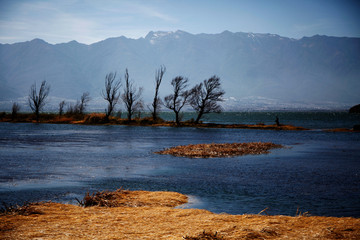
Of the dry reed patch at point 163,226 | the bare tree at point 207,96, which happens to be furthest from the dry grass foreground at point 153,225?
the bare tree at point 207,96

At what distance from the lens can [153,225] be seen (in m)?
9.59

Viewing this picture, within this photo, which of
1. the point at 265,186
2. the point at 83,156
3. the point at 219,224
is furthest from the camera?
the point at 83,156

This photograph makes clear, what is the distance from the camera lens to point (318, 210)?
12898 millimetres

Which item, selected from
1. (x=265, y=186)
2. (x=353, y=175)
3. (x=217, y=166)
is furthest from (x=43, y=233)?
(x=353, y=175)

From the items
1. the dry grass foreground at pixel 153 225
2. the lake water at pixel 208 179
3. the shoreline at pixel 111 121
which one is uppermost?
the shoreline at pixel 111 121

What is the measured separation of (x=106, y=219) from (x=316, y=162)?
20.9 m

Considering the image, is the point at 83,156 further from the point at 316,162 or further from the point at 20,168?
the point at 316,162

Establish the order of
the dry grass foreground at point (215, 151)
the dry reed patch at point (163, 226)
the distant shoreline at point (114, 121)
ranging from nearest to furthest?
1. the dry reed patch at point (163, 226)
2. the dry grass foreground at point (215, 151)
3. the distant shoreline at point (114, 121)

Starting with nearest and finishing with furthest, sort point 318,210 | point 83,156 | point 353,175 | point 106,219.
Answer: point 106,219 → point 318,210 → point 353,175 → point 83,156

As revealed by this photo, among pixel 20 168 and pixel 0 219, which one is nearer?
pixel 0 219

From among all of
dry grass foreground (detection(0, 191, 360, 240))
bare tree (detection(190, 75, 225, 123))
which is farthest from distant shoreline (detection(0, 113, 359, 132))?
dry grass foreground (detection(0, 191, 360, 240))

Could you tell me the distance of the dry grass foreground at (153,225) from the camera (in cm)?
846

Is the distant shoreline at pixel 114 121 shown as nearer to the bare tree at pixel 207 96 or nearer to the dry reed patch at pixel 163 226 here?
the bare tree at pixel 207 96

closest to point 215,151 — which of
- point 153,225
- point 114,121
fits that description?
point 153,225
